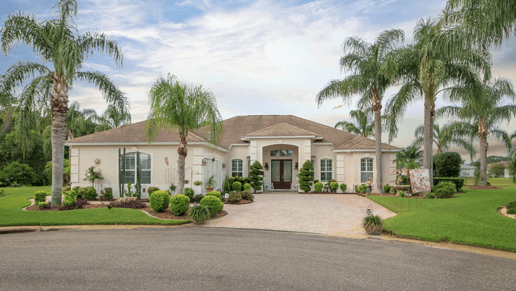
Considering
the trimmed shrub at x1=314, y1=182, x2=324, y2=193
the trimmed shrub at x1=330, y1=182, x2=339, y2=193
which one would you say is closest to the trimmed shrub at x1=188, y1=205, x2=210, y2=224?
the trimmed shrub at x1=314, y1=182, x2=324, y2=193

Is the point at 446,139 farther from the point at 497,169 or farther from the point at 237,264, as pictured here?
the point at 497,169

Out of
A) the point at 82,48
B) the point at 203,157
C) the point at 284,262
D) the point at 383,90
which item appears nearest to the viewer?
the point at 284,262

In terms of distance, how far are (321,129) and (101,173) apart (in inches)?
646

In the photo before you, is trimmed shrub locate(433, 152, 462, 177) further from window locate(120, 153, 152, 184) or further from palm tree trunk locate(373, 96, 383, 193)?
window locate(120, 153, 152, 184)

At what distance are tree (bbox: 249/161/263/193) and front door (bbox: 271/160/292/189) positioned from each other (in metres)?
2.86

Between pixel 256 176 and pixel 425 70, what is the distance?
12190 millimetres

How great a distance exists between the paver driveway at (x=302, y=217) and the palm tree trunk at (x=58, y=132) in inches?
267

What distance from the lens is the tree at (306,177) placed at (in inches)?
917

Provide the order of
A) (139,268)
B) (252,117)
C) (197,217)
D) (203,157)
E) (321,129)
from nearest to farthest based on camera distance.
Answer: (139,268) → (197,217) → (203,157) → (321,129) → (252,117)

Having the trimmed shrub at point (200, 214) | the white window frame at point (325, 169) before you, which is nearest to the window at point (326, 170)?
the white window frame at point (325, 169)

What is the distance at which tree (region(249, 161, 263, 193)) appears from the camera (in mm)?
23473

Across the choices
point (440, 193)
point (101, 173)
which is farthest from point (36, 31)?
point (440, 193)

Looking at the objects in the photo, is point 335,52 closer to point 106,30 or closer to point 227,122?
point 227,122

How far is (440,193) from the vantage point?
60.8 feet
